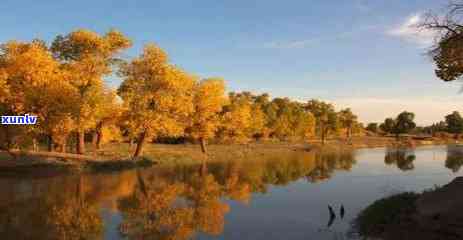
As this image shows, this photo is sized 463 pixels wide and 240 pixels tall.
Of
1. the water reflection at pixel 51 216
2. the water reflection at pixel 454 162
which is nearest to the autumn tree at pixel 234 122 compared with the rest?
the water reflection at pixel 454 162

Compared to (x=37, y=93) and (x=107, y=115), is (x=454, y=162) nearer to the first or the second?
(x=107, y=115)

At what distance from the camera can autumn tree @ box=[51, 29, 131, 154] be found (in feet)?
189

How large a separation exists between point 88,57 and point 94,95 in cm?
592

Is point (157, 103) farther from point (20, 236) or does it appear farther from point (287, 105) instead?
point (287, 105)

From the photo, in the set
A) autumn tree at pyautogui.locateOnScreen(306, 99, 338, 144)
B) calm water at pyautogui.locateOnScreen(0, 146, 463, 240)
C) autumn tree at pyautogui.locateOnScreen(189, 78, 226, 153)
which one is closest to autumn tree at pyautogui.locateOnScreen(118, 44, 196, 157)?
calm water at pyautogui.locateOnScreen(0, 146, 463, 240)

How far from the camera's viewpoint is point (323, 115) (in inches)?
6555

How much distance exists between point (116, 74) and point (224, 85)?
2401cm

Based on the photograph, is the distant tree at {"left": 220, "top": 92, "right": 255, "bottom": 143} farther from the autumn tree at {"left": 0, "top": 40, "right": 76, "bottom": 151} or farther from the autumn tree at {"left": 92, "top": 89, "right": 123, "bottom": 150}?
the autumn tree at {"left": 0, "top": 40, "right": 76, "bottom": 151}

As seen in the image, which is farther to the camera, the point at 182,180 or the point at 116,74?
the point at 116,74

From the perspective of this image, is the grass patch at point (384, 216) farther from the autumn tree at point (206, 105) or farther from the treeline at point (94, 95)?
the autumn tree at point (206, 105)

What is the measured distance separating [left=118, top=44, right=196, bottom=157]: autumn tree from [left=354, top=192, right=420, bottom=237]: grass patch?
140ft

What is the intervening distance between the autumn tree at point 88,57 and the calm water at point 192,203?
12997mm

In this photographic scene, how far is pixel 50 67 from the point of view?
176 ft

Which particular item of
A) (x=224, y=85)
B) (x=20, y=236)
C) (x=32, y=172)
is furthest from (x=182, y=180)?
(x=224, y=85)
